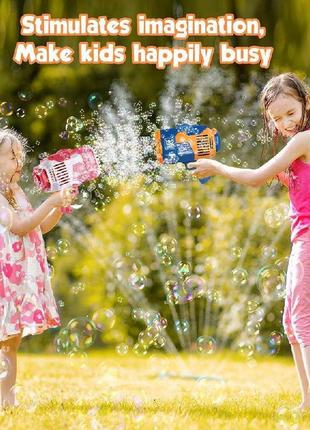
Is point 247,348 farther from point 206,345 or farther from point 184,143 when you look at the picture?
point 184,143

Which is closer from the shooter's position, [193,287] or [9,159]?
[9,159]

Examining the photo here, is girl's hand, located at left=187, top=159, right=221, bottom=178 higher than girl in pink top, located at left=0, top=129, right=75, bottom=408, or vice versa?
girl's hand, located at left=187, top=159, right=221, bottom=178

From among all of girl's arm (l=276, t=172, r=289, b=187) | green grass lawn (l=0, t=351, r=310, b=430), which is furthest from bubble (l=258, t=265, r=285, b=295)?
girl's arm (l=276, t=172, r=289, b=187)

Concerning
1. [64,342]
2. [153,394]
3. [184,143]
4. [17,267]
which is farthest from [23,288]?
[153,394]

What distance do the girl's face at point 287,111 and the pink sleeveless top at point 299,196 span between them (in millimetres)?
135

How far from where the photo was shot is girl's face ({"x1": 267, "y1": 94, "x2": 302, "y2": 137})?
409cm

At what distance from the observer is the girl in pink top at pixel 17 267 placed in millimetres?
4383

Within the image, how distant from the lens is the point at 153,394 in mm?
5664

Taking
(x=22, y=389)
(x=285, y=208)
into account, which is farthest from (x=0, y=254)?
(x=285, y=208)

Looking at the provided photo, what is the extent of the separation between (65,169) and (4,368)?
2.81 ft

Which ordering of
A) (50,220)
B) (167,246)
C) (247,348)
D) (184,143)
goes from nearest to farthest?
1. (184,143)
2. (50,220)
3. (167,246)
4. (247,348)

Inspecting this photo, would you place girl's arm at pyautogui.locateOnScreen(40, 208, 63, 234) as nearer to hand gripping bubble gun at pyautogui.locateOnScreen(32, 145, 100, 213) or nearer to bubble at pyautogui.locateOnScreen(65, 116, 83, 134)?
hand gripping bubble gun at pyautogui.locateOnScreen(32, 145, 100, 213)

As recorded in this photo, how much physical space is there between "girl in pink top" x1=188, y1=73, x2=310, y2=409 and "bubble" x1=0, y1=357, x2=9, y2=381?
1110 millimetres

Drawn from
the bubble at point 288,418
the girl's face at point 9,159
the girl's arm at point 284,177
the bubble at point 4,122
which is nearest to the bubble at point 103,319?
the girl's face at point 9,159
